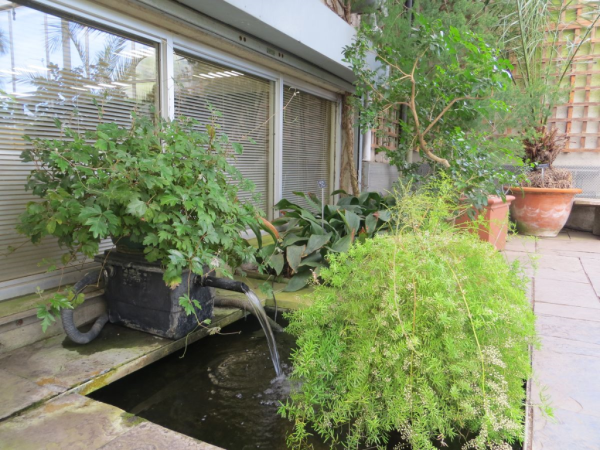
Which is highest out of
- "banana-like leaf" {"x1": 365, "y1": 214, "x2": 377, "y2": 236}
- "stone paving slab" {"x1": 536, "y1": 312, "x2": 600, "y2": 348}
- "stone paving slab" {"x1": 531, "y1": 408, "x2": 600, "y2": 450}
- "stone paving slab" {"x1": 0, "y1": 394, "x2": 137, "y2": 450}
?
"banana-like leaf" {"x1": 365, "y1": 214, "x2": 377, "y2": 236}

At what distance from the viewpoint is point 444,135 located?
140 inches

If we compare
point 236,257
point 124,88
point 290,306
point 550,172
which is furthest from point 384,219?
point 550,172

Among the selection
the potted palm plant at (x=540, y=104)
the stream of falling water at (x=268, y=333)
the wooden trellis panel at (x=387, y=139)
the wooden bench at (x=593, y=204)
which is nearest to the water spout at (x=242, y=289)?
the stream of falling water at (x=268, y=333)

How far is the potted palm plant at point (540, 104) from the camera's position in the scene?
4.95m

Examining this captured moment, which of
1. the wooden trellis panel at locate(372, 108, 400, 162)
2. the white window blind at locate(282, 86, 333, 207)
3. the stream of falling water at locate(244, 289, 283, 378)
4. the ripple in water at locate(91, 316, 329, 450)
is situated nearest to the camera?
the ripple in water at locate(91, 316, 329, 450)

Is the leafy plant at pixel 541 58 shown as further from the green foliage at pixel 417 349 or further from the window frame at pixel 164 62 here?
the green foliage at pixel 417 349

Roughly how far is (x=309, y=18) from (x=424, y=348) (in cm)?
297

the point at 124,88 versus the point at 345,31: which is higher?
the point at 345,31

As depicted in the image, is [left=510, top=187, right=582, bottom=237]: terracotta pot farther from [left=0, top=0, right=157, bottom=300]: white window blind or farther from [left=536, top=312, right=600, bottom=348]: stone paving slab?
[left=0, top=0, right=157, bottom=300]: white window blind

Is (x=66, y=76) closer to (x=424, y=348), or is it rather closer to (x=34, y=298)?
(x=34, y=298)

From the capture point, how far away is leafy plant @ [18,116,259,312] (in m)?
1.58

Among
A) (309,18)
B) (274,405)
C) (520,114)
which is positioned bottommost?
(274,405)

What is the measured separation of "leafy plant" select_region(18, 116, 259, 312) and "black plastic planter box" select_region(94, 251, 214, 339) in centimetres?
10

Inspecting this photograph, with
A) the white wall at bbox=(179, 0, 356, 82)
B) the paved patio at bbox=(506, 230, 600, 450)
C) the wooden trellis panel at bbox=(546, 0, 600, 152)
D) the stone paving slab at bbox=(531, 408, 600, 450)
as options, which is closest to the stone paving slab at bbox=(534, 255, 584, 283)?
the paved patio at bbox=(506, 230, 600, 450)
